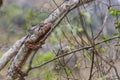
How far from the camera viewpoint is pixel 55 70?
2561 millimetres

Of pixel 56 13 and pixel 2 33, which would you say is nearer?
pixel 56 13

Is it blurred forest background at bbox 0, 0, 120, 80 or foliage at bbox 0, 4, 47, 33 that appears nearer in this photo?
blurred forest background at bbox 0, 0, 120, 80

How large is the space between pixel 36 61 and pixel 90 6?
0.61 metres

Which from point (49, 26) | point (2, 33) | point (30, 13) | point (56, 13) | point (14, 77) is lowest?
point (14, 77)

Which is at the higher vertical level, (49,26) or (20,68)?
(49,26)

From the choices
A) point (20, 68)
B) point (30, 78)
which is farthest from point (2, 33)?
point (20, 68)

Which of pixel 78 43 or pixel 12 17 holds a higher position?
pixel 12 17

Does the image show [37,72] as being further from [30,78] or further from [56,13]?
[56,13]

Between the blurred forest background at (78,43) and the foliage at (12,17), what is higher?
the foliage at (12,17)

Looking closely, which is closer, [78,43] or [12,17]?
[78,43]

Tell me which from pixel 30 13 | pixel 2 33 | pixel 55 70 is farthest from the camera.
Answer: pixel 2 33

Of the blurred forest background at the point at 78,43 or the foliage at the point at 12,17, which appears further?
the foliage at the point at 12,17

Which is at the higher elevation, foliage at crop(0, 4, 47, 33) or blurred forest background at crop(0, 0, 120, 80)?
foliage at crop(0, 4, 47, 33)

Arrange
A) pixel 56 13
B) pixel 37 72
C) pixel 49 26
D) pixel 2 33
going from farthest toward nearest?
pixel 2 33, pixel 37 72, pixel 56 13, pixel 49 26
